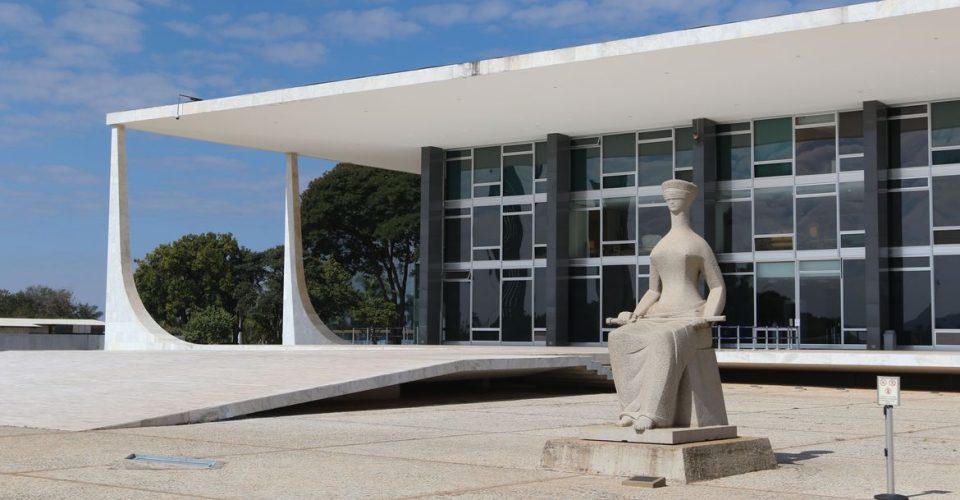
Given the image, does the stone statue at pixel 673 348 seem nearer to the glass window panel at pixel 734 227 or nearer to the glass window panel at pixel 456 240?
the glass window panel at pixel 734 227

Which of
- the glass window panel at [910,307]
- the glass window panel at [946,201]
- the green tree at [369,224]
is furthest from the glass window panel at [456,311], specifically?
the green tree at [369,224]

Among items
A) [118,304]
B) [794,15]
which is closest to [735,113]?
[794,15]

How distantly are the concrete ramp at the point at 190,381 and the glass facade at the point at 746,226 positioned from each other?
8.31 meters

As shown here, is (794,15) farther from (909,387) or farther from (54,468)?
(54,468)

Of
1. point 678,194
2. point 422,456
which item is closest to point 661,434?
point 678,194

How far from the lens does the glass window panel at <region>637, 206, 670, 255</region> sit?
2983cm

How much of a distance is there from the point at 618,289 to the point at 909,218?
26.2 ft

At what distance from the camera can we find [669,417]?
9000 mm

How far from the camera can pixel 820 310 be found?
27.4 metres

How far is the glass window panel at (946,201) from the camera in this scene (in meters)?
25.8

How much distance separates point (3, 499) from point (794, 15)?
682 inches

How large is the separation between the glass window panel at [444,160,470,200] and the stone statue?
2355cm

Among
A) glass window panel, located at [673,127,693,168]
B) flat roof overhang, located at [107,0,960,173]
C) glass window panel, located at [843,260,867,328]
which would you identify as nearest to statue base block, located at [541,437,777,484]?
flat roof overhang, located at [107,0,960,173]

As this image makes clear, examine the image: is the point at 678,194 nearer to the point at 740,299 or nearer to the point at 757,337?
the point at 757,337
